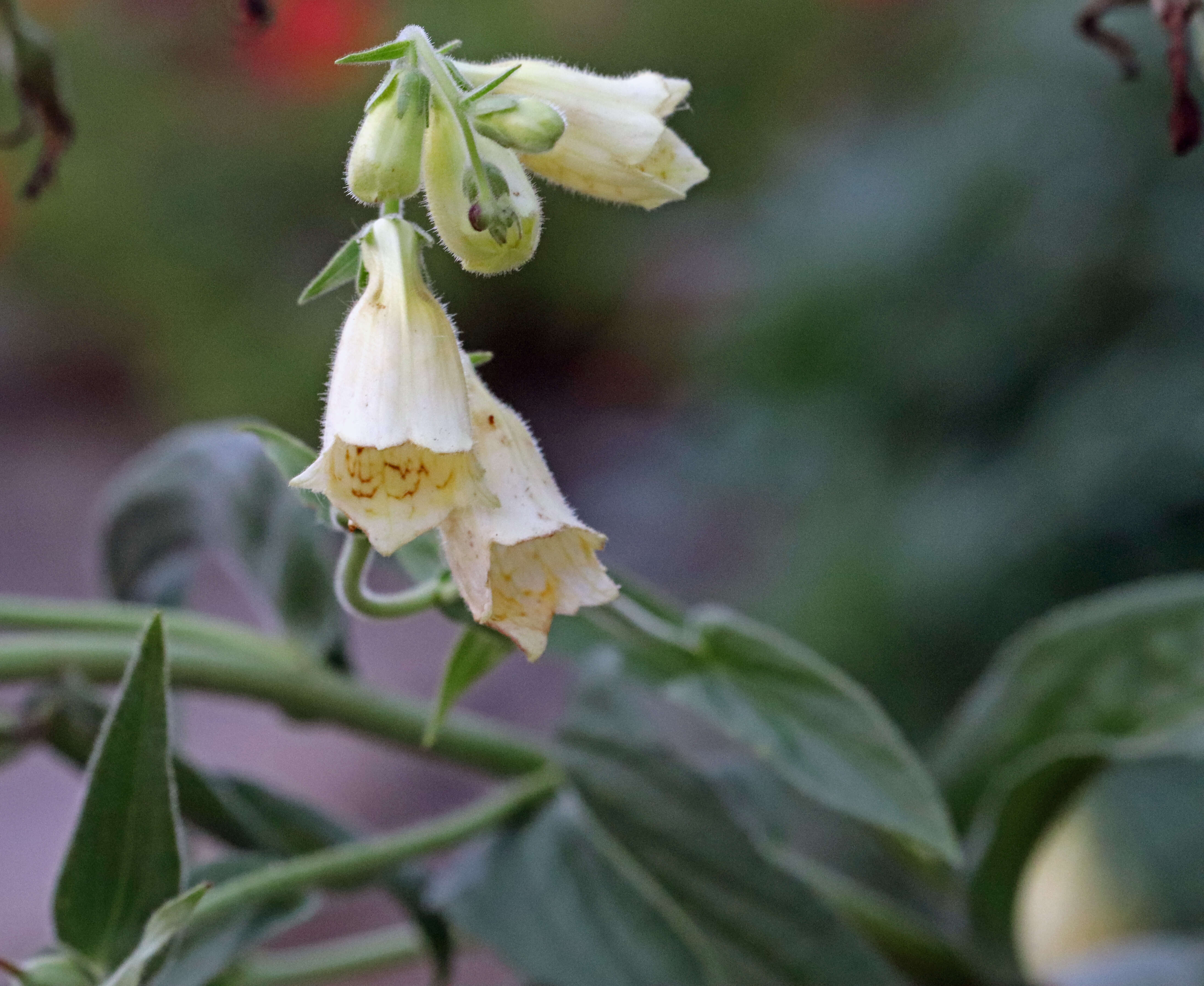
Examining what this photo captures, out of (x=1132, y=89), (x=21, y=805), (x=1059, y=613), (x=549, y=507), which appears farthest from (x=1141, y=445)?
(x=21, y=805)

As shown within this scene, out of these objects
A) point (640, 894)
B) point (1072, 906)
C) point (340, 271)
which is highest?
point (340, 271)

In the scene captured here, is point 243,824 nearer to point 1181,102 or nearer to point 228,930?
point 228,930

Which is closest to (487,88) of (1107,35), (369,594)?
(369,594)

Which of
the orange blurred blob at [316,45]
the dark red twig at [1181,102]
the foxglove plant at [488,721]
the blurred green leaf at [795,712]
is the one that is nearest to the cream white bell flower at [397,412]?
the foxglove plant at [488,721]

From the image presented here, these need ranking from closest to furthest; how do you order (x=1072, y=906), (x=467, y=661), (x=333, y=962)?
(x=467, y=661)
(x=333, y=962)
(x=1072, y=906)

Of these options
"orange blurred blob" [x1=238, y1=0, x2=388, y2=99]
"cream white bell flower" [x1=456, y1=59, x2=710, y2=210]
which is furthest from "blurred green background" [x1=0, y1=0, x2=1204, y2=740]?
"cream white bell flower" [x1=456, y1=59, x2=710, y2=210]

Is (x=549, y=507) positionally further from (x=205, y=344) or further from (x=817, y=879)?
(x=205, y=344)
